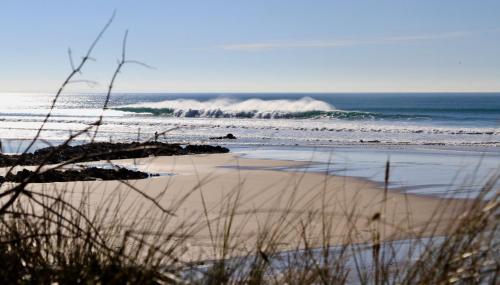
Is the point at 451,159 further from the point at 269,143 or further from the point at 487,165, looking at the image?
the point at 269,143

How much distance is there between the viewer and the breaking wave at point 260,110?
59.2 meters

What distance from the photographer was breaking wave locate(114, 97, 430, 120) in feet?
194

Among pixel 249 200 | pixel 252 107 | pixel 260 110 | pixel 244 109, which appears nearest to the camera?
pixel 249 200

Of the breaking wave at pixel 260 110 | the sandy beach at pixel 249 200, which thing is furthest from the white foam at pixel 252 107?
the sandy beach at pixel 249 200

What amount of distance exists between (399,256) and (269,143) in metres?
24.6

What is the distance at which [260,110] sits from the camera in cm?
6656

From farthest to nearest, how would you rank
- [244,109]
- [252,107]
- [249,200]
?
1. [252,107]
2. [244,109]
3. [249,200]

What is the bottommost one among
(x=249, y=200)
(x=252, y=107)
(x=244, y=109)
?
(x=244, y=109)

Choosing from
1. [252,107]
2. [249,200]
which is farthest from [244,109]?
[249,200]

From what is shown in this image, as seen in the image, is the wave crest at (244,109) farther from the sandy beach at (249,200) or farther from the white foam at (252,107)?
the sandy beach at (249,200)

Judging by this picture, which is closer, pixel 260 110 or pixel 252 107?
pixel 260 110

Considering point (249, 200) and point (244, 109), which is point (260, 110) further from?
point (249, 200)

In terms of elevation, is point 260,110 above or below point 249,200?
below

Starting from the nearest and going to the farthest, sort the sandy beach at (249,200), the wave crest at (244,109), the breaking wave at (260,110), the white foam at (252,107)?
the sandy beach at (249,200), the breaking wave at (260,110), the wave crest at (244,109), the white foam at (252,107)
